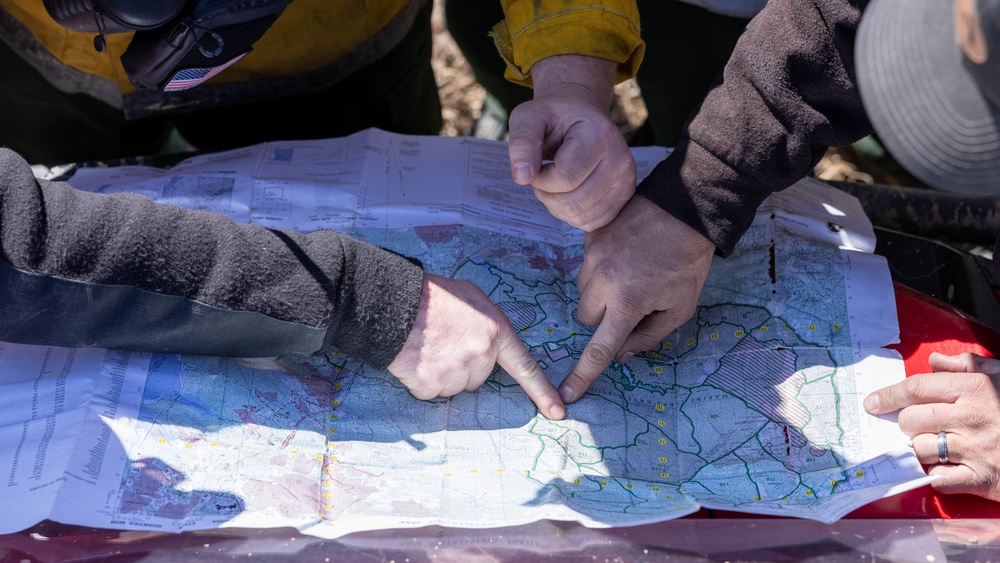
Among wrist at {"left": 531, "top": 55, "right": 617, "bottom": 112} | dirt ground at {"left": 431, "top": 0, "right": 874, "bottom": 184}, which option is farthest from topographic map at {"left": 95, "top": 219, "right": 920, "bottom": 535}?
dirt ground at {"left": 431, "top": 0, "right": 874, "bottom": 184}

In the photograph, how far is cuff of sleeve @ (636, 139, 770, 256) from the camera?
1.12 metres

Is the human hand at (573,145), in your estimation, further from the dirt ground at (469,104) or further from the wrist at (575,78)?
the dirt ground at (469,104)

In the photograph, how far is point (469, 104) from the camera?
268 centimetres

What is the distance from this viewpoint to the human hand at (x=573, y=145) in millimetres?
1094

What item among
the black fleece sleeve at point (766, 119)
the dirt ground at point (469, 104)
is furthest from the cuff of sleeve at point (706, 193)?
the dirt ground at point (469, 104)

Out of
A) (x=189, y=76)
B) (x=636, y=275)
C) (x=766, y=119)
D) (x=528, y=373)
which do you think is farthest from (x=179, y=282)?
(x=766, y=119)

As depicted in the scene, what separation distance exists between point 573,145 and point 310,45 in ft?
1.99

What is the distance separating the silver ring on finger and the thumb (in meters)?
0.60

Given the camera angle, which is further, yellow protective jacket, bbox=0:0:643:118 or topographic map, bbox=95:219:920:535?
yellow protective jacket, bbox=0:0:643:118

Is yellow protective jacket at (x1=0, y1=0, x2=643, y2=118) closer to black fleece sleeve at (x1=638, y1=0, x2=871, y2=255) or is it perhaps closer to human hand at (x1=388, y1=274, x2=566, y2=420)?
black fleece sleeve at (x1=638, y1=0, x2=871, y2=255)

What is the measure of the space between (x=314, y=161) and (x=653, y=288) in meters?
0.73

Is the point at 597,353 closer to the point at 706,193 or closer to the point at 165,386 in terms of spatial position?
the point at 706,193

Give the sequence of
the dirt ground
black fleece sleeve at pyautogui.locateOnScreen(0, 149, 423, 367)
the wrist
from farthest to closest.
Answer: the dirt ground < the wrist < black fleece sleeve at pyautogui.locateOnScreen(0, 149, 423, 367)

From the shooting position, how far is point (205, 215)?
3.41 feet
